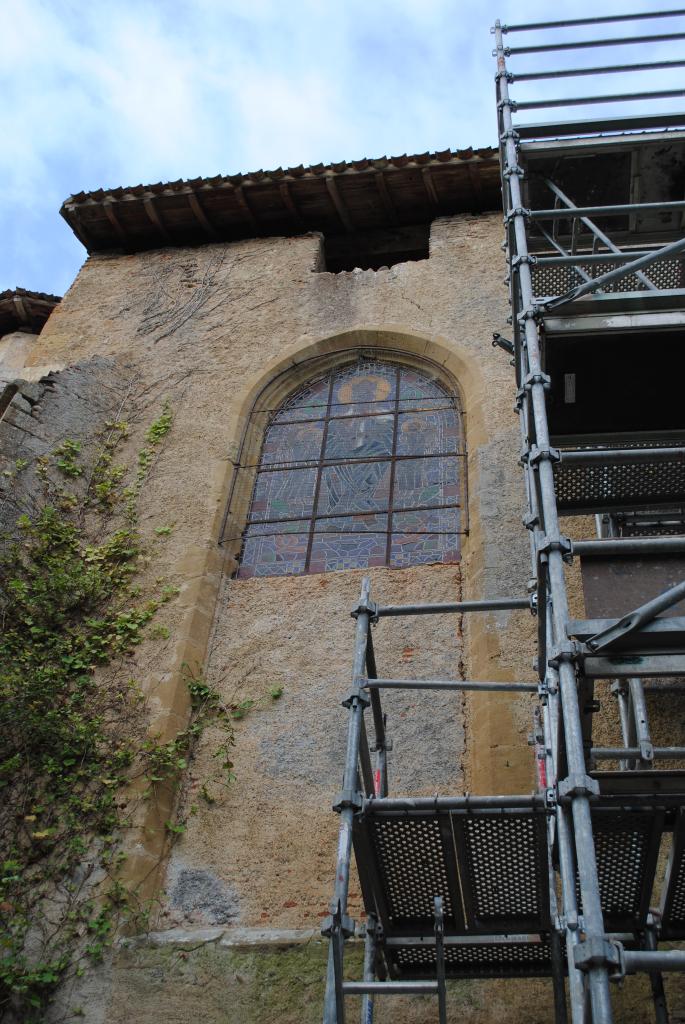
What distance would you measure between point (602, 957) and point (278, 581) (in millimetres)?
4782

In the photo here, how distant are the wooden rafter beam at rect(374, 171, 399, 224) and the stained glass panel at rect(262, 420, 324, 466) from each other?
331 centimetres

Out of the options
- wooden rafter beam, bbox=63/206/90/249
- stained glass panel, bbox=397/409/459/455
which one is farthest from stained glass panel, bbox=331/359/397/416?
wooden rafter beam, bbox=63/206/90/249

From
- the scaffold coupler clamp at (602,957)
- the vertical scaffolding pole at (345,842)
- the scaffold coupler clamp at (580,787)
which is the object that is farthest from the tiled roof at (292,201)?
the scaffold coupler clamp at (602,957)

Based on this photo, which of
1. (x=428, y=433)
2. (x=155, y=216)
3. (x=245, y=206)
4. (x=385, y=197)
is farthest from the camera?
(x=155, y=216)

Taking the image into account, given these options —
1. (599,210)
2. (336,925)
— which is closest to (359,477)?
(599,210)

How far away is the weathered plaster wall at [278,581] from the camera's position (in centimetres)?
579

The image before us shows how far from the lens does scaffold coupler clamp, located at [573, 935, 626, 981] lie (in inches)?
112

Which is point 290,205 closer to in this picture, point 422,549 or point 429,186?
point 429,186

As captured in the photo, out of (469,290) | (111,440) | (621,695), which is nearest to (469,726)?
(621,695)

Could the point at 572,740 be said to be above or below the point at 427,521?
below

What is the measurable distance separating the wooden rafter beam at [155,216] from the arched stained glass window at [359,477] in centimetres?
320

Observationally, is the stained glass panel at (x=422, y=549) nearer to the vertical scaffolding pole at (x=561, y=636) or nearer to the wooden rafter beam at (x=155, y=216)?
the vertical scaffolding pole at (x=561, y=636)

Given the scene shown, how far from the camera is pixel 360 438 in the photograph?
8.78 metres

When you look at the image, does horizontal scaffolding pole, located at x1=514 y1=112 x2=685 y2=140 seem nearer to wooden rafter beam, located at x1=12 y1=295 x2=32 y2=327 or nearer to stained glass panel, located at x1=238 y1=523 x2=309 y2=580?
stained glass panel, located at x1=238 y1=523 x2=309 y2=580
